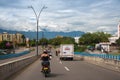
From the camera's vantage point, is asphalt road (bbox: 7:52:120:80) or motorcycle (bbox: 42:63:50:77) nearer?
asphalt road (bbox: 7:52:120:80)

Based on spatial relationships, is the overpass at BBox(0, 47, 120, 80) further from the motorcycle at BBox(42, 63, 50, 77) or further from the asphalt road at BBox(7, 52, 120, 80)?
the motorcycle at BBox(42, 63, 50, 77)

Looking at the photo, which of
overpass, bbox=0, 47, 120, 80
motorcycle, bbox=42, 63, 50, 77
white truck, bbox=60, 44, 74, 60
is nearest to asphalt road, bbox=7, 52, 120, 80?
overpass, bbox=0, 47, 120, 80

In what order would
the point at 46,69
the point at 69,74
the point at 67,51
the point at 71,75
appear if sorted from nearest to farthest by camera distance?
the point at 46,69 → the point at 71,75 → the point at 69,74 → the point at 67,51

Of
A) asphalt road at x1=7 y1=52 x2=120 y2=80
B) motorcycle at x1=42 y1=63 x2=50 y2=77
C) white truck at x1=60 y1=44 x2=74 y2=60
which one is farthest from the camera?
white truck at x1=60 y1=44 x2=74 y2=60

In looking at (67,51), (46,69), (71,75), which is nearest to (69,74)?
(71,75)

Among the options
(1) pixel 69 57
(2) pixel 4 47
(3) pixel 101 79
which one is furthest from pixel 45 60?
(2) pixel 4 47

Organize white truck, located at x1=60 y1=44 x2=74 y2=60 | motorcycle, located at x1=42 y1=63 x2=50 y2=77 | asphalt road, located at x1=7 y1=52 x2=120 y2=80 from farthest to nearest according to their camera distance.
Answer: white truck, located at x1=60 y1=44 x2=74 y2=60
motorcycle, located at x1=42 y1=63 x2=50 y2=77
asphalt road, located at x1=7 y1=52 x2=120 y2=80

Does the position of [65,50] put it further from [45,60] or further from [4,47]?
[4,47]

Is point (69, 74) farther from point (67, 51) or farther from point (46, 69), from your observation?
point (67, 51)

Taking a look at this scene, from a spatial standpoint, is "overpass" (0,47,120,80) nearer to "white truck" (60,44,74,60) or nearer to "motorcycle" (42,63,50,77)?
"motorcycle" (42,63,50,77)

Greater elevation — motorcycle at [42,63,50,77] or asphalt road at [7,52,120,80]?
motorcycle at [42,63,50,77]

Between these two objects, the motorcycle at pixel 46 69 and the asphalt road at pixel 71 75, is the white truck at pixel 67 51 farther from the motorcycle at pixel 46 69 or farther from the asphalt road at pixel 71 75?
the motorcycle at pixel 46 69

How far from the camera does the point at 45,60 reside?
18.5 m

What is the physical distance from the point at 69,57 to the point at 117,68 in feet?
93.7
